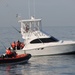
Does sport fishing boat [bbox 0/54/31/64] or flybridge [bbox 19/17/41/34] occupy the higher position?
flybridge [bbox 19/17/41/34]

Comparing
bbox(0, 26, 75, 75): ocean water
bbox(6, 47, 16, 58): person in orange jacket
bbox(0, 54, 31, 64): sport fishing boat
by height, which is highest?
bbox(6, 47, 16, 58): person in orange jacket

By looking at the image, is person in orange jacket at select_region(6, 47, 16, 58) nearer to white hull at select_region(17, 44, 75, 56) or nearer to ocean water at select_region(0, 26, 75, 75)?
ocean water at select_region(0, 26, 75, 75)

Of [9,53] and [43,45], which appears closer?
[9,53]

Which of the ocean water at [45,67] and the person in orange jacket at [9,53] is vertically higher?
the person in orange jacket at [9,53]

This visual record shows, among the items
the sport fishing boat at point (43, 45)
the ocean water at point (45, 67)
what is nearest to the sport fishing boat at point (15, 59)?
the ocean water at point (45, 67)

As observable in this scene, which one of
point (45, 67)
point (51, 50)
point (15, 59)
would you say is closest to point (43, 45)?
point (51, 50)

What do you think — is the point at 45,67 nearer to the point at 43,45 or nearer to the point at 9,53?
the point at 9,53

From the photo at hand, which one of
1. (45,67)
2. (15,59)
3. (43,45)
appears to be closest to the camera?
(45,67)

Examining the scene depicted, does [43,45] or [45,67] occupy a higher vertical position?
[43,45]

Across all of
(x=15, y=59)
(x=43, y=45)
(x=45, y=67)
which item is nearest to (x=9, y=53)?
(x=15, y=59)

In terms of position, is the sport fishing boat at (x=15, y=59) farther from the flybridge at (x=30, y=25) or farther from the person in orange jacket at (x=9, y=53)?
the flybridge at (x=30, y=25)

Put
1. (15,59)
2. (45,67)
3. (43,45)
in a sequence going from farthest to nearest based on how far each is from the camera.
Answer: (43,45) < (15,59) < (45,67)

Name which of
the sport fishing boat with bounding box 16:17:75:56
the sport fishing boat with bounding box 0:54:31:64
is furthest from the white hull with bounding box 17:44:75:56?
the sport fishing boat with bounding box 0:54:31:64

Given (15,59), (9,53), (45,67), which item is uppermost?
(9,53)
